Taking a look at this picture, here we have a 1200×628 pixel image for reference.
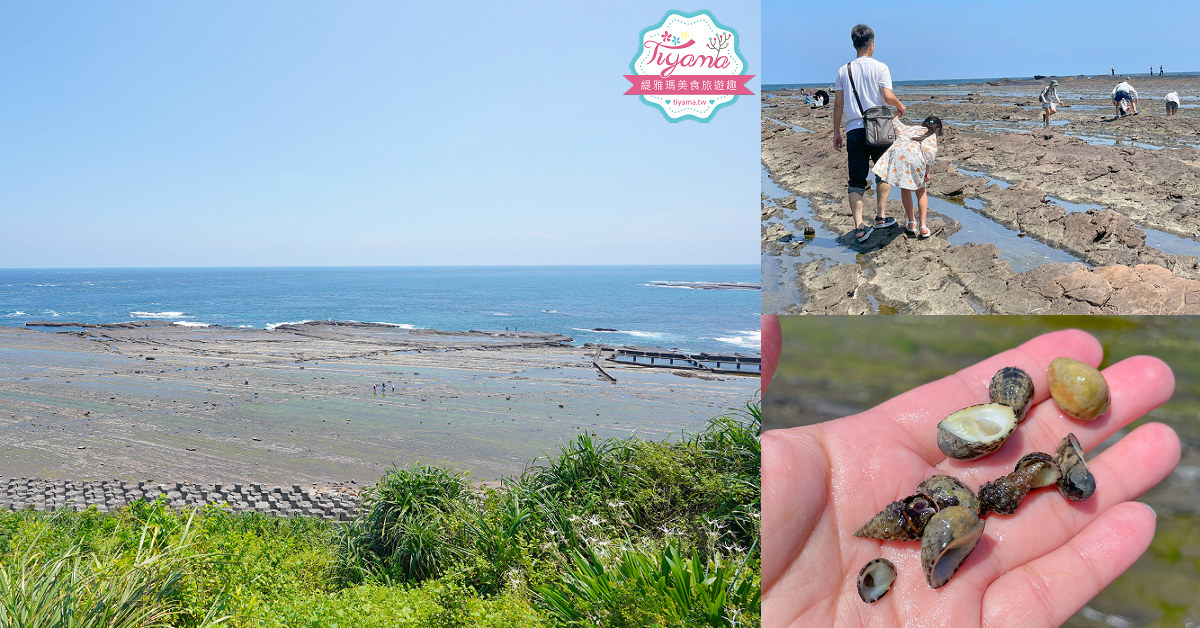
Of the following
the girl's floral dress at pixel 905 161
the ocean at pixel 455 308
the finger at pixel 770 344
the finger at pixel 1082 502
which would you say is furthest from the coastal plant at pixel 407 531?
the ocean at pixel 455 308

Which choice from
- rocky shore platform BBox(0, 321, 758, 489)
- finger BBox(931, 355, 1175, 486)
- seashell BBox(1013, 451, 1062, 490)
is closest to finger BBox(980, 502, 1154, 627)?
seashell BBox(1013, 451, 1062, 490)

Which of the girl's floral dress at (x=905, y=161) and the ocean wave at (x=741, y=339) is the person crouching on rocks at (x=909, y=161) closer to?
the girl's floral dress at (x=905, y=161)

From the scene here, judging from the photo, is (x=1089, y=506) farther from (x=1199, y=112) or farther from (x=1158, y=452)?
(x=1199, y=112)

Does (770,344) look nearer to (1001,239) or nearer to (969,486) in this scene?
(969,486)

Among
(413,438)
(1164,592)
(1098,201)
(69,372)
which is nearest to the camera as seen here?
(1164,592)

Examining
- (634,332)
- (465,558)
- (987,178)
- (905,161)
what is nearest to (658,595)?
(465,558)

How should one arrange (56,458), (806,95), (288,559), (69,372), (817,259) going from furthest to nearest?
(69,372)
(56,458)
(806,95)
(817,259)
(288,559)

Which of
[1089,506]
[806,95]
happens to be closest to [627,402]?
[806,95]
